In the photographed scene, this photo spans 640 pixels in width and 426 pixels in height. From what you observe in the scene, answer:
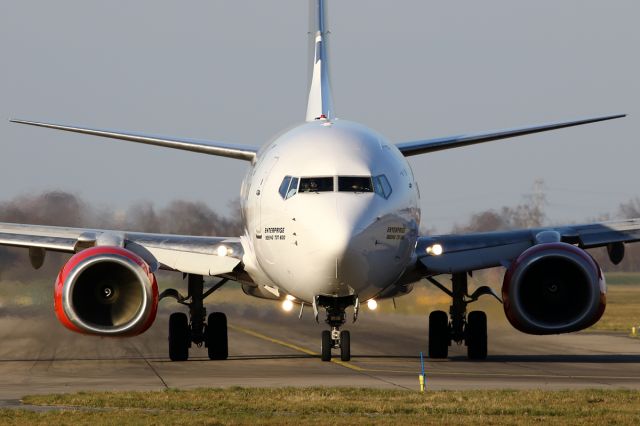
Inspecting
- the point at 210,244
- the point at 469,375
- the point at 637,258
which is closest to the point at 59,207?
the point at 210,244

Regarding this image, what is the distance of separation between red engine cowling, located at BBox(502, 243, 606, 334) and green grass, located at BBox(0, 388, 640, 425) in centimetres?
508

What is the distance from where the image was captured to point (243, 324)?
41.2 metres

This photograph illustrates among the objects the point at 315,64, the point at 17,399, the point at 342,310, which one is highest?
the point at 315,64

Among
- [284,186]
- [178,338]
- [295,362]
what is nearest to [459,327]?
[295,362]

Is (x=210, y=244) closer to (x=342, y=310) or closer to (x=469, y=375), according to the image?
(x=342, y=310)

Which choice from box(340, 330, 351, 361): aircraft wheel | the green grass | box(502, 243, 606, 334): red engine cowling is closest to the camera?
the green grass

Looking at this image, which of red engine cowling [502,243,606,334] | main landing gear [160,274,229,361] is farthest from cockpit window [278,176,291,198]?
main landing gear [160,274,229,361]

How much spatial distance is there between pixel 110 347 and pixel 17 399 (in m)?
12.7

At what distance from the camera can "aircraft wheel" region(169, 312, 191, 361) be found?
2597 cm

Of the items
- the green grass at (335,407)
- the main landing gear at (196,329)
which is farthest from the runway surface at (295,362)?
the green grass at (335,407)

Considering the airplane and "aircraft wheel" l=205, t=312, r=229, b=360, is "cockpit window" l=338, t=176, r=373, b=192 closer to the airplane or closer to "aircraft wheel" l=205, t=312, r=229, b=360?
the airplane

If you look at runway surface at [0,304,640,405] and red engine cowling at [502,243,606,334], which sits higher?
red engine cowling at [502,243,606,334]

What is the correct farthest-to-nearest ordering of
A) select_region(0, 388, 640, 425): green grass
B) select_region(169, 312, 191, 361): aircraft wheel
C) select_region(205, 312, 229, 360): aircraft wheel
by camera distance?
1. select_region(205, 312, 229, 360): aircraft wheel
2. select_region(169, 312, 191, 361): aircraft wheel
3. select_region(0, 388, 640, 425): green grass

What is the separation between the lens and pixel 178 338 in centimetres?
2598
